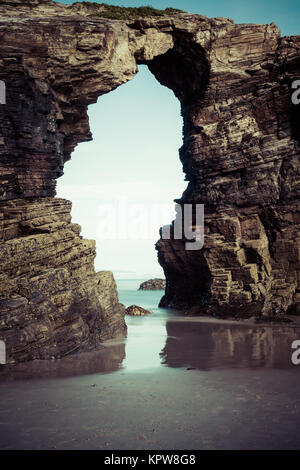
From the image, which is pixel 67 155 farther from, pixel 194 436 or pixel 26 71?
pixel 194 436

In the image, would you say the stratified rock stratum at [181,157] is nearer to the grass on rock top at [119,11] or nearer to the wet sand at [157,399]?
the grass on rock top at [119,11]

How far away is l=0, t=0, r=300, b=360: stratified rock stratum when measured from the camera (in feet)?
63.9

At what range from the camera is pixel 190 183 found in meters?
37.0

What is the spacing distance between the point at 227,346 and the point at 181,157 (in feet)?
71.1

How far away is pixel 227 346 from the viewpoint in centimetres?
2036

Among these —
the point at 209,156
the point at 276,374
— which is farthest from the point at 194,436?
the point at 209,156

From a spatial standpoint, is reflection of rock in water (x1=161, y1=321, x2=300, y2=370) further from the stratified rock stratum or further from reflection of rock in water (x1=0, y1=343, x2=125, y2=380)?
the stratified rock stratum

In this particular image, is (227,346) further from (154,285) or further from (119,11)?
(154,285)

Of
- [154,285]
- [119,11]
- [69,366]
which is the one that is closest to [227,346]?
[69,366]

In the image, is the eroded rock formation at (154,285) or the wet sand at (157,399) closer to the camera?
the wet sand at (157,399)

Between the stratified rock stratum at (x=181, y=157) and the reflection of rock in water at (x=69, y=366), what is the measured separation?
0.71m

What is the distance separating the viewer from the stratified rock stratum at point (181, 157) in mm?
19469

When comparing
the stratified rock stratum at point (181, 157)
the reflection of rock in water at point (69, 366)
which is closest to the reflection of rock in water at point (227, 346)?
the reflection of rock in water at point (69, 366)

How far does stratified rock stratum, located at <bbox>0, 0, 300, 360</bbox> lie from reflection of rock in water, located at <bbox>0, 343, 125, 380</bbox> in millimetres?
709
